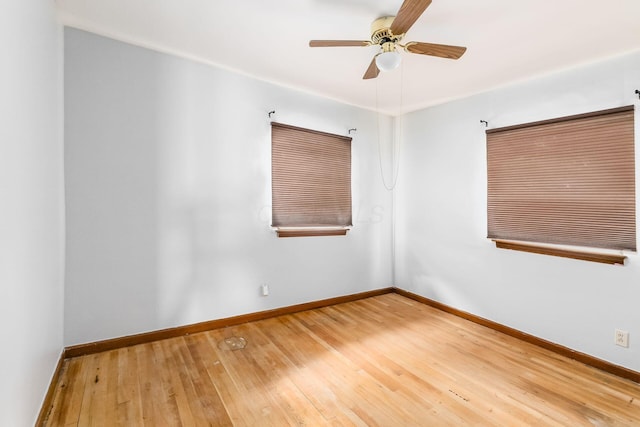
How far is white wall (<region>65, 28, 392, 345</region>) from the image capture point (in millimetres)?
2326

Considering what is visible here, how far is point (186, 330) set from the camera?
9.04ft

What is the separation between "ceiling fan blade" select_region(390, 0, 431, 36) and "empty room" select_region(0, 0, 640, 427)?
0.02 metres

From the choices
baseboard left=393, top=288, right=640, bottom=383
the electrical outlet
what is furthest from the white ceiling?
baseboard left=393, top=288, right=640, bottom=383

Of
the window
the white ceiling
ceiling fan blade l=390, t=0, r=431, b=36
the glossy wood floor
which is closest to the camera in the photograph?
ceiling fan blade l=390, t=0, r=431, b=36

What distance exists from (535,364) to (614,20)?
257 cm

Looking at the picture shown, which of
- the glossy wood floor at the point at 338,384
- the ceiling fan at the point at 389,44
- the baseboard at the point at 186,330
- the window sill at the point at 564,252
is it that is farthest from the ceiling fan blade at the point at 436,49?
the baseboard at the point at 186,330

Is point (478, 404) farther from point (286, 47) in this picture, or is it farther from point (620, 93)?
point (286, 47)

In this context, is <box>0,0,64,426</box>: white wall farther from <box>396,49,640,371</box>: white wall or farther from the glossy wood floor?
<box>396,49,640,371</box>: white wall

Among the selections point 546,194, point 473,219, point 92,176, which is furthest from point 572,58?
point 92,176

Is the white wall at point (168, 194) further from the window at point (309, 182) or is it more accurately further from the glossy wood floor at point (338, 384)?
the glossy wood floor at point (338, 384)

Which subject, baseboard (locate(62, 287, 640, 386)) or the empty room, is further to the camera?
baseboard (locate(62, 287, 640, 386))

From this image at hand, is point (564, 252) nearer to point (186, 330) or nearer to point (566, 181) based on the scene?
point (566, 181)

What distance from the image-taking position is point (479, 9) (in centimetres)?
191

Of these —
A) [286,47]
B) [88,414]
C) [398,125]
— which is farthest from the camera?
[398,125]
